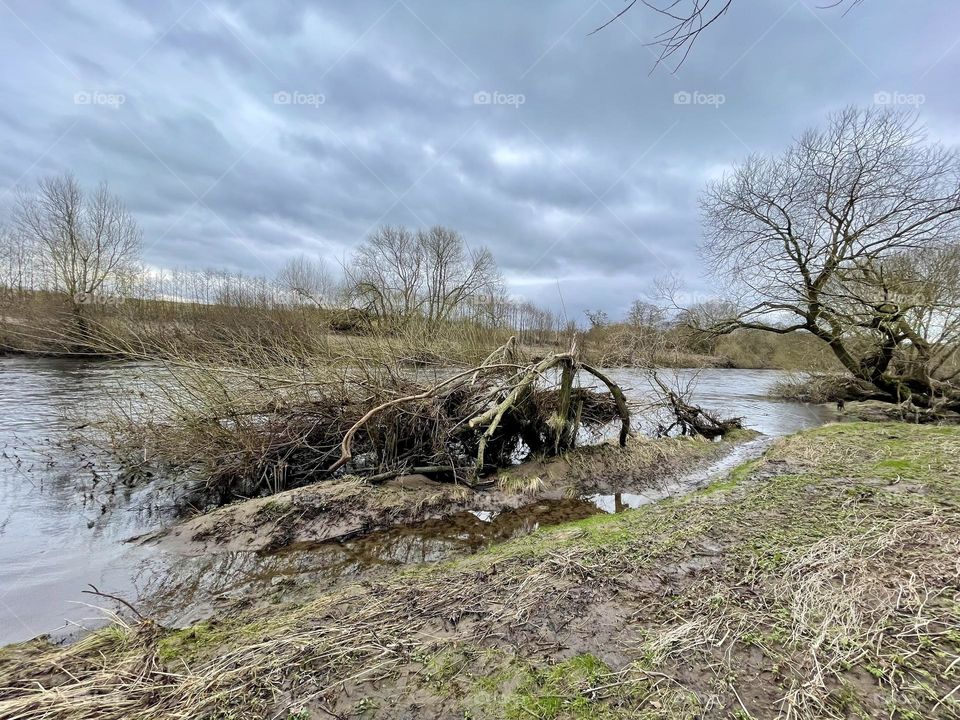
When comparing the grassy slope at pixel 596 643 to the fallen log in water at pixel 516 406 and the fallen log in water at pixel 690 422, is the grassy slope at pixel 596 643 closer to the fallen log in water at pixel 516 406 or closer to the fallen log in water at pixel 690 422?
the fallen log in water at pixel 516 406

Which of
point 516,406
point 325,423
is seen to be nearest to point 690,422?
point 516,406

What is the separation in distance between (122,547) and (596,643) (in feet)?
17.6

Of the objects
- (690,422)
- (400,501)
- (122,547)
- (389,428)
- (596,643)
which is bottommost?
(122,547)

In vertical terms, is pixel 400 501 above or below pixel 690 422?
below

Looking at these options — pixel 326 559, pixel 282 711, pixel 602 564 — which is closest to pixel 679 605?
pixel 602 564

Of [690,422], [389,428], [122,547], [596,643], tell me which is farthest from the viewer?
[690,422]

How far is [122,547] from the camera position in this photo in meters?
4.85

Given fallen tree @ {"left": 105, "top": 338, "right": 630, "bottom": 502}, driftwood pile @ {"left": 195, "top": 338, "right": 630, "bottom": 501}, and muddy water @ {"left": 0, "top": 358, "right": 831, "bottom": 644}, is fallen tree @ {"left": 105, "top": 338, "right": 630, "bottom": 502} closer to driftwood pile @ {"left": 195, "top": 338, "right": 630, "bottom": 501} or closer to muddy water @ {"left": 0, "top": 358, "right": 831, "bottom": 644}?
driftwood pile @ {"left": 195, "top": 338, "right": 630, "bottom": 501}

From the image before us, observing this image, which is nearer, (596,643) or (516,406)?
(596,643)

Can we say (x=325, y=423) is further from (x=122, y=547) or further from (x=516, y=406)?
(x=516, y=406)

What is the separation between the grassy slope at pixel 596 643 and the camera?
6.87 ft

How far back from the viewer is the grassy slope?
2.09 meters

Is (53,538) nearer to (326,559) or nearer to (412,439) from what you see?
(326,559)

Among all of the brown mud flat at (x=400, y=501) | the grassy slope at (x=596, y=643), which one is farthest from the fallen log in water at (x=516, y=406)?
the grassy slope at (x=596, y=643)
